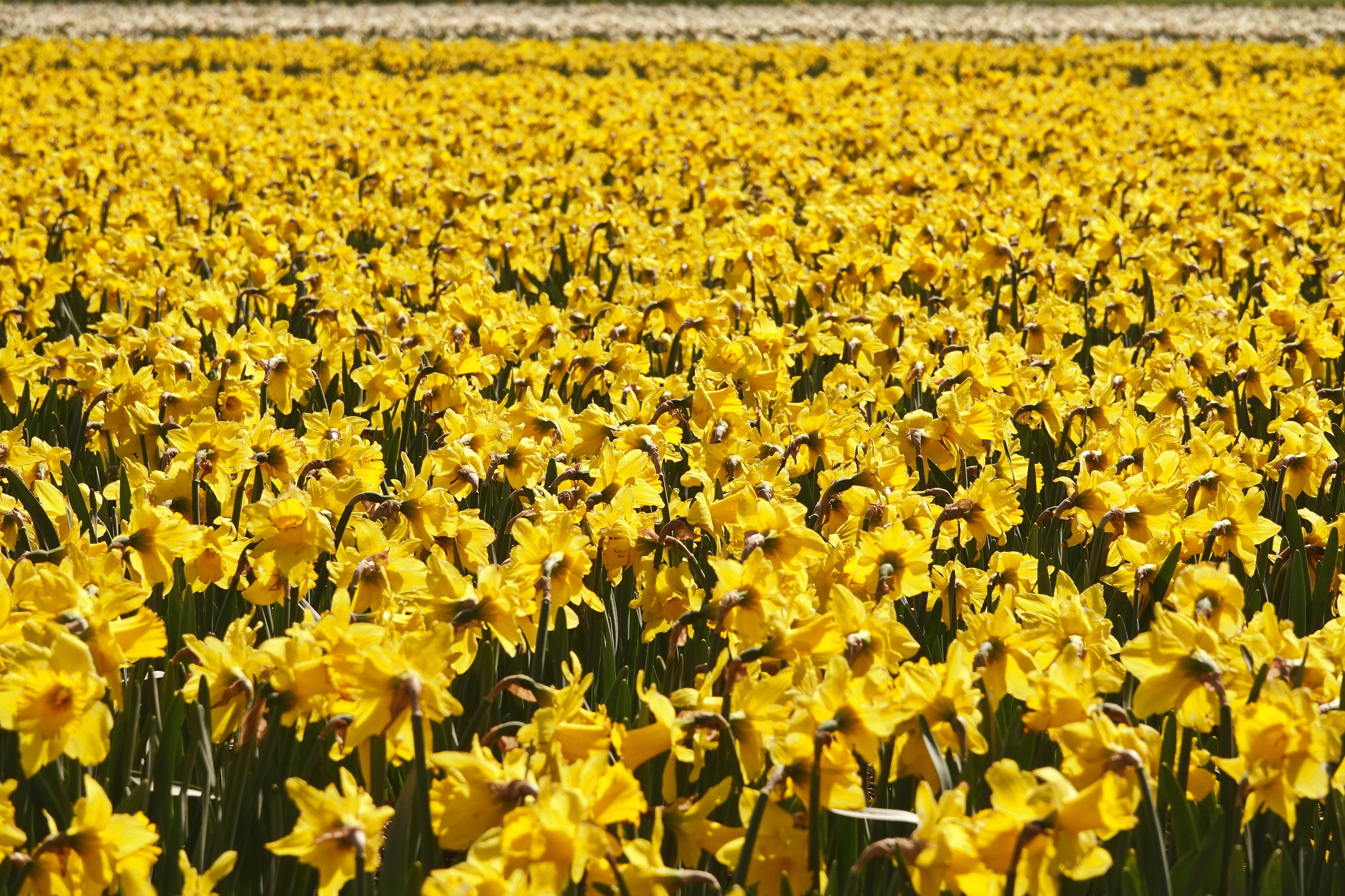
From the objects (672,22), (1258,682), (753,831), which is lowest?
(753,831)

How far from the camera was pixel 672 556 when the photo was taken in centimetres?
283

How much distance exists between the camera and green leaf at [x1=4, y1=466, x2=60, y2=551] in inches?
118

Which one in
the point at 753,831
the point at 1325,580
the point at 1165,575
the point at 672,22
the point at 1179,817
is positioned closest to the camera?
the point at 753,831

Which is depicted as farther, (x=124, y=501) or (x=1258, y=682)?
(x=124, y=501)

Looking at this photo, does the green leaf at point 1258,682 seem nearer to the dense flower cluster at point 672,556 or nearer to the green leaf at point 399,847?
the dense flower cluster at point 672,556

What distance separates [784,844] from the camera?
74.0 inches

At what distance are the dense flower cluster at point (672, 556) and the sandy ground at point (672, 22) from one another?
58.9 ft

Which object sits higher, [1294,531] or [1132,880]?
[1294,531]

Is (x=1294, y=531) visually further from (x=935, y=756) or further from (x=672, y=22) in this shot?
(x=672, y=22)

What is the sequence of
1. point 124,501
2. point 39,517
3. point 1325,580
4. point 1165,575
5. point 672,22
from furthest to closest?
point 672,22
point 124,501
point 39,517
point 1325,580
point 1165,575

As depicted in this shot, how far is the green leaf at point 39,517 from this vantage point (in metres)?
3.00

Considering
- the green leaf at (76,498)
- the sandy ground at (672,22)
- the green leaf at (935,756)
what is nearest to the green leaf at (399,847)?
the green leaf at (935,756)

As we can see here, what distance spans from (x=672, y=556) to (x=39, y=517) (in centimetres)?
159

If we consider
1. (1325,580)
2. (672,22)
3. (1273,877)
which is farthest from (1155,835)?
(672,22)
